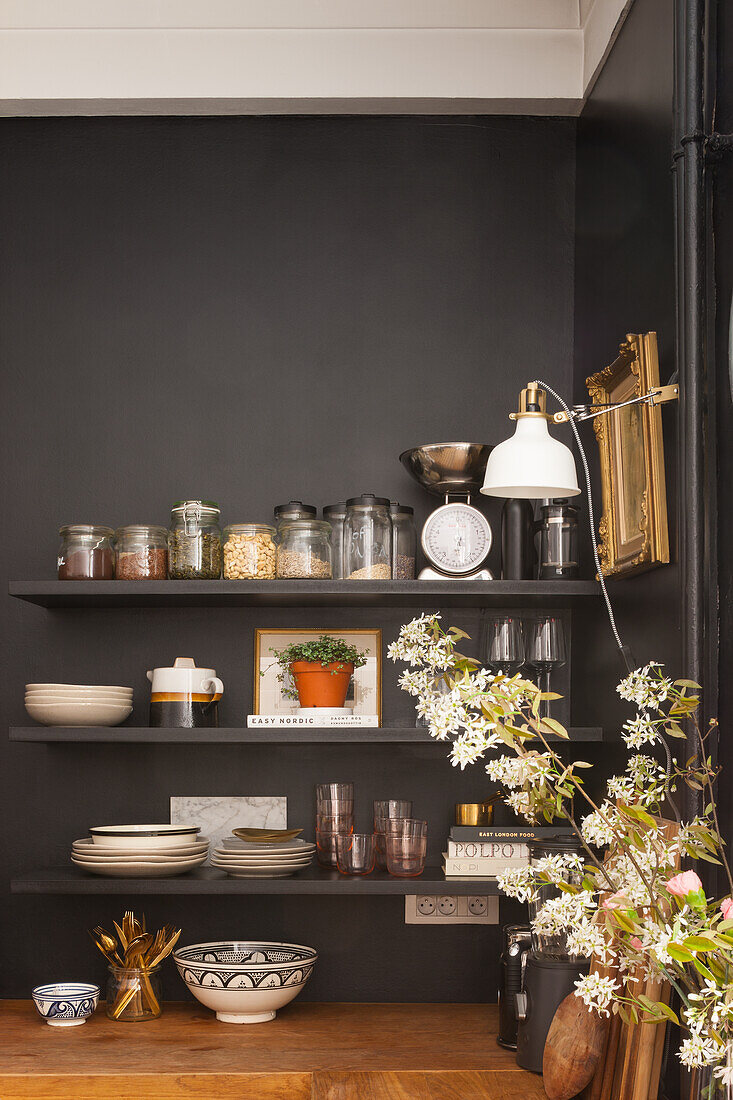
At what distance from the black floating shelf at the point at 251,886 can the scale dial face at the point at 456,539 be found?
71 centimetres

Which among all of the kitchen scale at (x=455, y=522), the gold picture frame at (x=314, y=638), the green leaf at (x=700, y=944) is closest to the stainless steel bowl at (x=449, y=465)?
the kitchen scale at (x=455, y=522)

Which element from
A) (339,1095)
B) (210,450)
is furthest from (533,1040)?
(210,450)

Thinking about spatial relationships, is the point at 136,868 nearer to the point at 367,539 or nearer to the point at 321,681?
the point at 321,681

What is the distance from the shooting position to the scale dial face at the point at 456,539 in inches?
101

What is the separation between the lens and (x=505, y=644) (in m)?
2.50

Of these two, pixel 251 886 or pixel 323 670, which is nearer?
pixel 251 886

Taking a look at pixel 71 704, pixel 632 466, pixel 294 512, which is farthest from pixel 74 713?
pixel 632 466

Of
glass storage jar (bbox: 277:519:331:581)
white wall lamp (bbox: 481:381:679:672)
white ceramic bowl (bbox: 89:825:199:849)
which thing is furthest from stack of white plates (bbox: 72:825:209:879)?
white wall lamp (bbox: 481:381:679:672)

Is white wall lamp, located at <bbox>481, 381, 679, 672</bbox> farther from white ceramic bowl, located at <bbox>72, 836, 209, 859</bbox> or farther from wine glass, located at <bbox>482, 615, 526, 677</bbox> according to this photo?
white ceramic bowl, located at <bbox>72, 836, 209, 859</bbox>

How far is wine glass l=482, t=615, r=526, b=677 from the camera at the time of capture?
2502 millimetres

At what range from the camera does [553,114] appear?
2.85m

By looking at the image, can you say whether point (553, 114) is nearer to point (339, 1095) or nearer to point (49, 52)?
point (49, 52)

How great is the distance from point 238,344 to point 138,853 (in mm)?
1311

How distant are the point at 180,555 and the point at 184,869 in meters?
0.72
